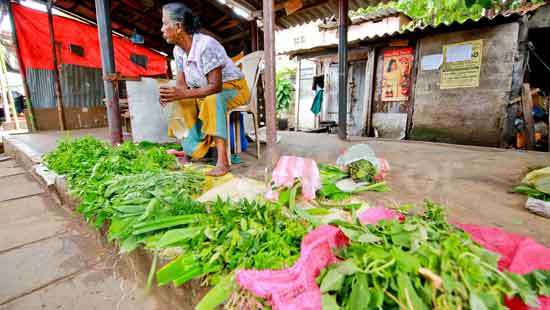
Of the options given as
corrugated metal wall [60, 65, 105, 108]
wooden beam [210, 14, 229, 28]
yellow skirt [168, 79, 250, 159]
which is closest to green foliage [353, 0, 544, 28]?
wooden beam [210, 14, 229, 28]

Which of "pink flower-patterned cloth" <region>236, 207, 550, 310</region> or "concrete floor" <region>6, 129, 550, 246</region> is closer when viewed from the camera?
"pink flower-patterned cloth" <region>236, 207, 550, 310</region>

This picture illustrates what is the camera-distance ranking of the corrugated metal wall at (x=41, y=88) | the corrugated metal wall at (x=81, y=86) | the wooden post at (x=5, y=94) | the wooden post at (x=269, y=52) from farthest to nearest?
the wooden post at (x=5, y=94) < the corrugated metal wall at (x=81, y=86) < the corrugated metal wall at (x=41, y=88) < the wooden post at (x=269, y=52)

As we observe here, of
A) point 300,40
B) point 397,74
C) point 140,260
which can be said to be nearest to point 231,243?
point 140,260

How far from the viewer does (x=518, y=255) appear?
2.99 feet

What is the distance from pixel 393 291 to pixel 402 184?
1575 millimetres

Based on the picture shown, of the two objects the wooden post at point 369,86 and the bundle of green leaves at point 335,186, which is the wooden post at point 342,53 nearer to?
the bundle of green leaves at point 335,186

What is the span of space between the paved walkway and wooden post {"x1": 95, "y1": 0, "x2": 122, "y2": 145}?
1.47 m

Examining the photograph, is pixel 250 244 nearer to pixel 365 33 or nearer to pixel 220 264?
pixel 220 264

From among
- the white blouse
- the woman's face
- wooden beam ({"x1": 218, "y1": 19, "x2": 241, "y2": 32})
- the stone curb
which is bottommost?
the stone curb

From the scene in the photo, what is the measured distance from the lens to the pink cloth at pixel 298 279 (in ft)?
2.64

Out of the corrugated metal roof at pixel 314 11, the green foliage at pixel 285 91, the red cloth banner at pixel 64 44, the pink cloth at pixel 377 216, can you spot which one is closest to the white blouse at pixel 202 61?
the pink cloth at pixel 377 216

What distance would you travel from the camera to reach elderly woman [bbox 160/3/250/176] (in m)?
2.38

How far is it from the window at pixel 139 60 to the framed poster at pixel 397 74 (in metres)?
7.71

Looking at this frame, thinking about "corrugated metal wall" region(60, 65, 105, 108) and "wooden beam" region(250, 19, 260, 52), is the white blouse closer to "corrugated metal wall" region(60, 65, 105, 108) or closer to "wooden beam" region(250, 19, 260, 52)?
"wooden beam" region(250, 19, 260, 52)
